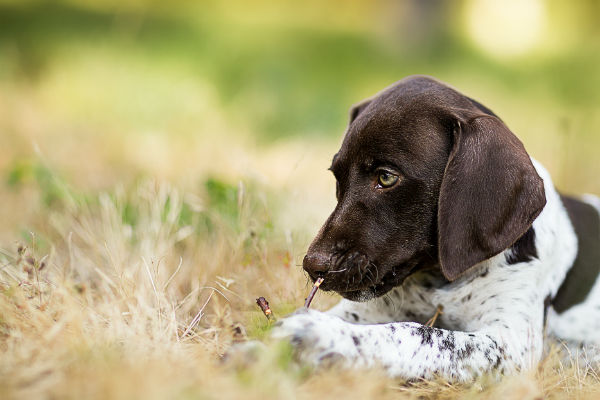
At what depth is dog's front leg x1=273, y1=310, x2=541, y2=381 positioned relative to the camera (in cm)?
246

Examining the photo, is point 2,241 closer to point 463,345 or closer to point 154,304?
point 154,304

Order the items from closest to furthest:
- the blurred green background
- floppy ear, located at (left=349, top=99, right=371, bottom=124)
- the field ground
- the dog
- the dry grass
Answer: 1. the dry grass
2. the field ground
3. the dog
4. floppy ear, located at (left=349, top=99, right=371, bottom=124)
5. the blurred green background

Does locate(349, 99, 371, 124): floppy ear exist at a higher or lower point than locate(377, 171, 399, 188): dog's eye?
higher

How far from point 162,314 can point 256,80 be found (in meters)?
6.94

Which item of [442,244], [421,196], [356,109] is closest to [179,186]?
[356,109]

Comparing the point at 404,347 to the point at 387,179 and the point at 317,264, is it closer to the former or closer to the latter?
the point at 317,264

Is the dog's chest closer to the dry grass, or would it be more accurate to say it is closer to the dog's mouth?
the dog's mouth

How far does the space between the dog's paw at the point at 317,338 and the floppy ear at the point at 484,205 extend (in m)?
0.64

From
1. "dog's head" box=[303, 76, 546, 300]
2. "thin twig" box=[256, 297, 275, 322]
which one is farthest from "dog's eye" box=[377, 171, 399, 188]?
"thin twig" box=[256, 297, 275, 322]

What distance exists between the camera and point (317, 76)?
13141 mm

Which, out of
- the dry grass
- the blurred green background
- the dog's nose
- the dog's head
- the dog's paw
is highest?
the dog's head

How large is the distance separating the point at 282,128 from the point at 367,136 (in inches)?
188

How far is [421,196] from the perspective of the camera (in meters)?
3.02

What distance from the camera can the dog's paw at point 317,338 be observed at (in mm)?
2443
